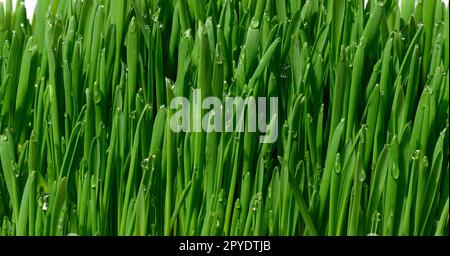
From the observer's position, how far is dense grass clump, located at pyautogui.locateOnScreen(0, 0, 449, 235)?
1.63 m

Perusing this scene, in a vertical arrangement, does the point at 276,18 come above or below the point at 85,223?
above

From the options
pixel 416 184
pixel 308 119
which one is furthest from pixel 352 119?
pixel 416 184

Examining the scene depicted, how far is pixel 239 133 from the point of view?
5.35 feet

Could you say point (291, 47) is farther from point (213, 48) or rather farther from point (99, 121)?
point (99, 121)

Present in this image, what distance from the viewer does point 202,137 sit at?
5.41 feet

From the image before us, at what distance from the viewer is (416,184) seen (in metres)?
1.64

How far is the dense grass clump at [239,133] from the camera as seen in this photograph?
163 cm

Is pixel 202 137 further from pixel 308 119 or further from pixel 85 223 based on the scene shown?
pixel 85 223

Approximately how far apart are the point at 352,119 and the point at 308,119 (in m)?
0.10
